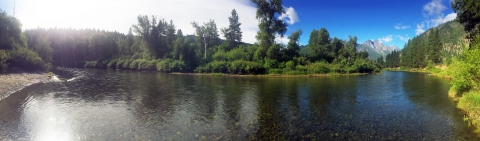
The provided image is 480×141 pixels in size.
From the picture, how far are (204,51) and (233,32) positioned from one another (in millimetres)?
13497

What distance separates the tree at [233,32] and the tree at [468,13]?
63.8 metres

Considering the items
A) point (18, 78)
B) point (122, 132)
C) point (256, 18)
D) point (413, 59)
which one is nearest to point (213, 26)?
point (256, 18)

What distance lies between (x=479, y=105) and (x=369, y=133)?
9815 millimetres

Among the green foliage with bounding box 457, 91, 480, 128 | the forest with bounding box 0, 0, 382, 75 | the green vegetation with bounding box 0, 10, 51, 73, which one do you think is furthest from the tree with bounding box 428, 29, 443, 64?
the green vegetation with bounding box 0, 10, 51, 73

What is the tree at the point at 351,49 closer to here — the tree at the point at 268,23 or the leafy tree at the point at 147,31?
the tree at the point at 268,23

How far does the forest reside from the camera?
64438 mm

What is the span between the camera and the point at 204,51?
91438mm

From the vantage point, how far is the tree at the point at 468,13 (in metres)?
36.5

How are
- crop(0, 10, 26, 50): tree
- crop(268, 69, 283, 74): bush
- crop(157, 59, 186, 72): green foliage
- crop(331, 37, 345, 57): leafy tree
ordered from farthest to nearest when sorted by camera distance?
crop(331, 37, 345, 57): leafy tree < crop(157, 59, 186, 72): green foliage < crop(268, 69, 283, 74): bush < crop(0, 10, 26, 50): tree

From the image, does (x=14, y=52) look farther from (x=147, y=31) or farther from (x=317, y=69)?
(x=317, y=69)

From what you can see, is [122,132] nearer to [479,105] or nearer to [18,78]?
[479,105]

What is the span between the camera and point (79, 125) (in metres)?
16.5

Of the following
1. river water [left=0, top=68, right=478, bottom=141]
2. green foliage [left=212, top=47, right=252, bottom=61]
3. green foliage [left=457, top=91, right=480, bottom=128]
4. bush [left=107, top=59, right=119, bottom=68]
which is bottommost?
river water [left=0, top=68, right=478, bottom=141]

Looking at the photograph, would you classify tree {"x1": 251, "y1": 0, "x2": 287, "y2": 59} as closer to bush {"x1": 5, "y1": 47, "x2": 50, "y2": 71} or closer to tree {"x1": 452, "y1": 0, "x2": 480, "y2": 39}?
tree {"x1": 452, "y1": 0, "x2": 480, "y2": 39}
